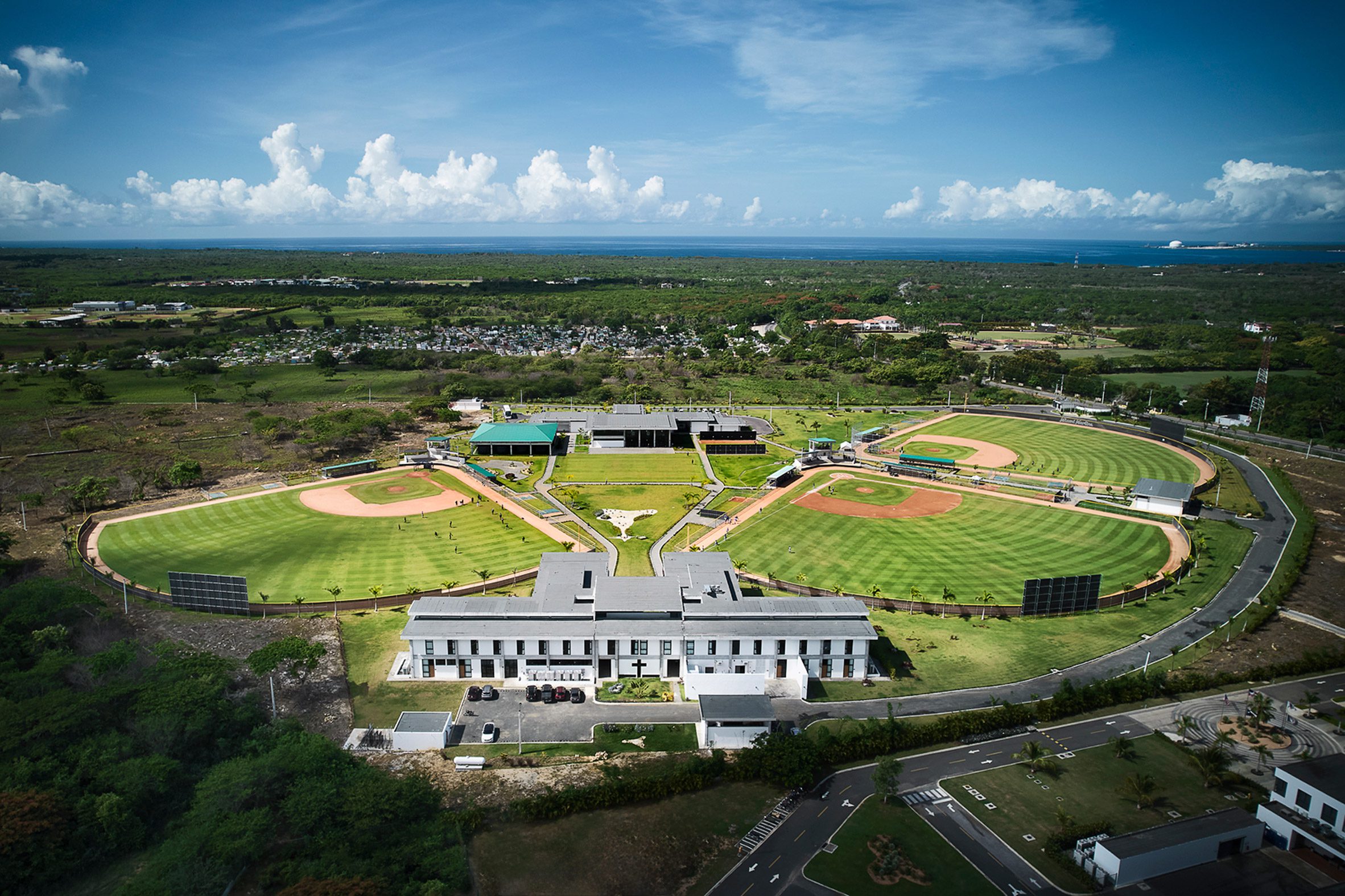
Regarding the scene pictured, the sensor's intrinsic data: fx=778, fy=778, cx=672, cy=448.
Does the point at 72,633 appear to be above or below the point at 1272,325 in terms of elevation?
below

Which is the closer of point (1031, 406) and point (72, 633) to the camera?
point (72, 633)

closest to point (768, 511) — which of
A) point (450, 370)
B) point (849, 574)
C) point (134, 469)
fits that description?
point (849, 574)

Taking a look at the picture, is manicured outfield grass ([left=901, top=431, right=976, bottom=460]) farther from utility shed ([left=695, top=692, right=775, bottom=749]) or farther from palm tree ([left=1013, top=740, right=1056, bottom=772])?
utility shed ([left=695, top=692, right=775, bottom=749])

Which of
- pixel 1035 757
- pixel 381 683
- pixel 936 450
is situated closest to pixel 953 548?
pixel 1035 757

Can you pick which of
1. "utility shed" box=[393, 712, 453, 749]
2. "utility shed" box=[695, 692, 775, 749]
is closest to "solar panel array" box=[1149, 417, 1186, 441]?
"utility shed" box=[695, 692, 775, 749]

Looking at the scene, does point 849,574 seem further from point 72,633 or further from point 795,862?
point 72,633

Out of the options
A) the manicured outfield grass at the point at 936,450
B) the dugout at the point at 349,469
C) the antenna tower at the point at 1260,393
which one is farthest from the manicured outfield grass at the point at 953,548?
the antenna tower at the point at 1260,393

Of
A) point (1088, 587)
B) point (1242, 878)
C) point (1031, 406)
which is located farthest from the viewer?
point (1031, 406)
